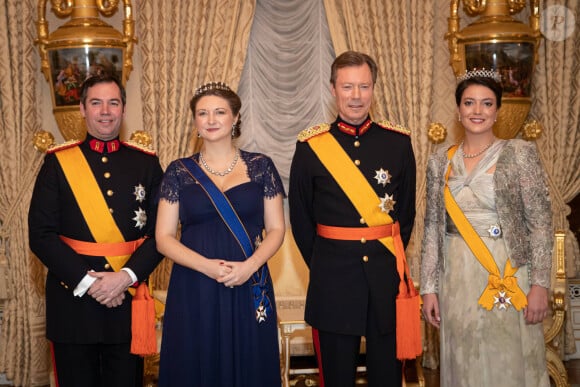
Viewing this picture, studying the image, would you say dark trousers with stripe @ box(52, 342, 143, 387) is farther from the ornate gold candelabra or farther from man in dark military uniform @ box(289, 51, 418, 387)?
the ornate gold candelabra

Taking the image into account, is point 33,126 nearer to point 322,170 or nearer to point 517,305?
point 322,170

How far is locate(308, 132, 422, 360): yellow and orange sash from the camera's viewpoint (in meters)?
2.81

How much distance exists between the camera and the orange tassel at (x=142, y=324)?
2846 millimetres

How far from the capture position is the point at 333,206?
2.90 metres

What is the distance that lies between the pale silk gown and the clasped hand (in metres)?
1.21

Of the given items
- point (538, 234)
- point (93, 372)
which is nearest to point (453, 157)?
point (538, 234)

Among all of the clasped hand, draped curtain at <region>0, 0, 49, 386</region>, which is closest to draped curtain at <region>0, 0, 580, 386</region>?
draped curtain at <region>0, 0, 49, 386</region>

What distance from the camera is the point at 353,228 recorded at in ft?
9.45

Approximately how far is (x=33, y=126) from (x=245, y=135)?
1334 mm

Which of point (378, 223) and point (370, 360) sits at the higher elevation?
point (378, 223)

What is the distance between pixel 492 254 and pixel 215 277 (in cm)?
102

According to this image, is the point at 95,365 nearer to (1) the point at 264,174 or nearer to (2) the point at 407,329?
(1) the point at 264,174

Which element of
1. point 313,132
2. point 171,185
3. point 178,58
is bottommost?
point 171,185

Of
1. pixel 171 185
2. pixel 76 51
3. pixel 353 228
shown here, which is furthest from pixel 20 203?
pixel 353 228
